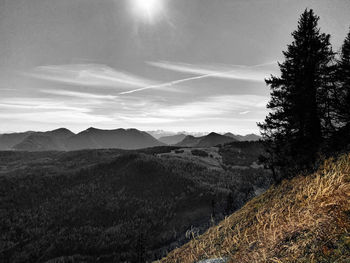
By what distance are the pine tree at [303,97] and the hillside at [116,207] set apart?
3039 centimetres

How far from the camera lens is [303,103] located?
16734mm

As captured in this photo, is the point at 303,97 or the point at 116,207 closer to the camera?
the point at 303,97

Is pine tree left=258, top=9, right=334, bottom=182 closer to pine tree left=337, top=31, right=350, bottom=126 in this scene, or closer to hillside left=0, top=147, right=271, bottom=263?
pine tree left=337, top=31, right=350, bottom=126

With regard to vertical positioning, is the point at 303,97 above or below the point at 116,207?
above

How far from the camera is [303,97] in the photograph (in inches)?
647

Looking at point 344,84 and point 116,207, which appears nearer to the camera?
point 344,84

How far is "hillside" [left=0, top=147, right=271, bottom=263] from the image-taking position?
59.2 m

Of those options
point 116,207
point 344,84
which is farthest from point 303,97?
point 116,207

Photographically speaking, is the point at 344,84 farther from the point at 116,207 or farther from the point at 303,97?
the point at 116,207

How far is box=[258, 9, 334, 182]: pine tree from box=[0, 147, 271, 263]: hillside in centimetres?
3039

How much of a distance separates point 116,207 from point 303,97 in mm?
88397

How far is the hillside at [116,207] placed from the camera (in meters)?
59.2

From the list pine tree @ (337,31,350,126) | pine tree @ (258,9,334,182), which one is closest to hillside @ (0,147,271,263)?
pine tree @ (258,9,334,182)

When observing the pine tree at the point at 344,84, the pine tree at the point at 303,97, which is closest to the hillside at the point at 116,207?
the pine tree at the point at 303,97
